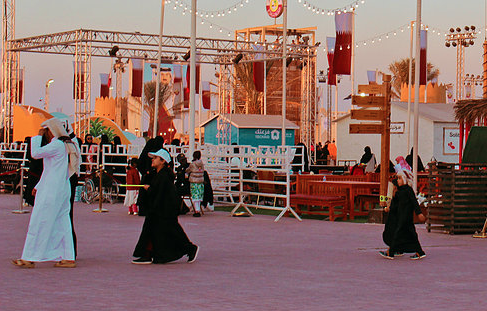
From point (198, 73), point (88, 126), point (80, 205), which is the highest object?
point (198, 73)

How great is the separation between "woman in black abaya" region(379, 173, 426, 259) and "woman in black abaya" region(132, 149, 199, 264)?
116 inches

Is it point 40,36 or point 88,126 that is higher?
point 40,36

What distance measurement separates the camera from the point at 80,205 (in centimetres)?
2567

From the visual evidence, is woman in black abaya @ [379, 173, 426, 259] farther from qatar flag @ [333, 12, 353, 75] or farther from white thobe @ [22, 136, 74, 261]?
qatar flag @ [333, 12, 353, 75]

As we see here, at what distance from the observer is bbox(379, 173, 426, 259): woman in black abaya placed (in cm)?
1314

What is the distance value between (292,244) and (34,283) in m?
5.94

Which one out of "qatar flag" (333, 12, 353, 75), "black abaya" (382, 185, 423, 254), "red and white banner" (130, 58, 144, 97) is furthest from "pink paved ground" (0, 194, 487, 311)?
"red and white banner" (130, 58, 144, 97)

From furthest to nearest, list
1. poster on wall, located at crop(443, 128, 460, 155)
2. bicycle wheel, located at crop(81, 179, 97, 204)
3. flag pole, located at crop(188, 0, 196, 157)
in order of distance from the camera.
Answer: poster on wall, located at crop(443, 128, 460, 155) < bicycle wheel, located at crop(81, 179, 97, 204) < flag pole, located at crop(188, 0, 196, 157)

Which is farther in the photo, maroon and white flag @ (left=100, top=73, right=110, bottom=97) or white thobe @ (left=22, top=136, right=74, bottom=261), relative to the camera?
maroon and white flag @ (left=100, top=73, right=110, bottom=97)

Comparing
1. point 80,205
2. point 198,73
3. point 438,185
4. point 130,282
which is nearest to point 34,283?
point 130,282

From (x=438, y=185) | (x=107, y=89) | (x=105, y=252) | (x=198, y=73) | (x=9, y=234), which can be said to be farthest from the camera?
(x=107, y=89)

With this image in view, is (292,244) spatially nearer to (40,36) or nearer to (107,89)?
(40,36)

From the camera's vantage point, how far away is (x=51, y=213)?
37.9ft

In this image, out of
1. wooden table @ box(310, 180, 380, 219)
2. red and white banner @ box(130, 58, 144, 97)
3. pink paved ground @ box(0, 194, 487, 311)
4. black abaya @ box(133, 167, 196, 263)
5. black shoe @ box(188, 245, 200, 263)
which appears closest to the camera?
pink paved ground @ box(0, 194, 487, 311)
